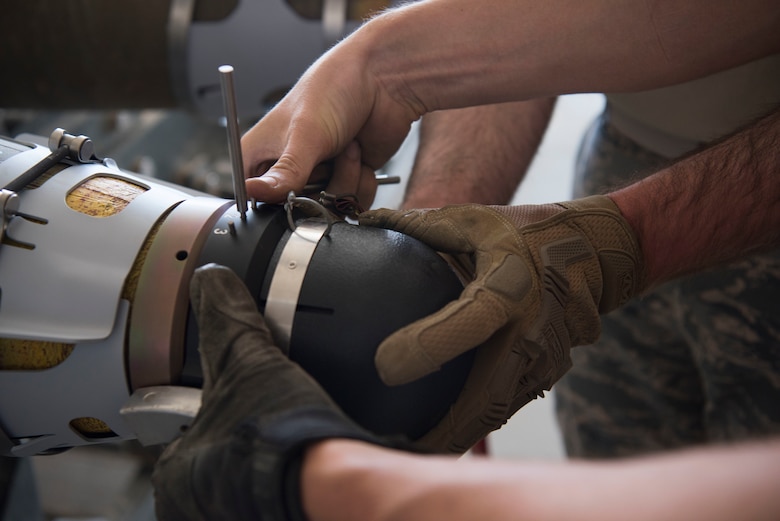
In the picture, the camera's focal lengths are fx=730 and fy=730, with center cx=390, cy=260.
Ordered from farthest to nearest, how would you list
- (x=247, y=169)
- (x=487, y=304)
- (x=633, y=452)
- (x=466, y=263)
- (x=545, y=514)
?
(x=633, y=452), (x=247, y=169), (x=466, y=263), (x=487, y=304), (x=545, y=514)

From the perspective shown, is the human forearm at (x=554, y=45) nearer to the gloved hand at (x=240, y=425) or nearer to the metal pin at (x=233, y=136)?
the metal pin at (x=233, y=136)

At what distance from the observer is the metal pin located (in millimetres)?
634

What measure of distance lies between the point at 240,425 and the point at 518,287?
27cm

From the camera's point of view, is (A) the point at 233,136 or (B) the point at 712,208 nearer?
(A) the point at 233,136

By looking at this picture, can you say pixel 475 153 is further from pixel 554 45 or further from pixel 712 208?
pixel 712 208

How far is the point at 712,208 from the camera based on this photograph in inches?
31.5

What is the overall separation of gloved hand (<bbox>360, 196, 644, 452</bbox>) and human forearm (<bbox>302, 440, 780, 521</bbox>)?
0.16 meters

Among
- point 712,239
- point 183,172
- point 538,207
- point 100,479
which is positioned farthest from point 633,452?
point 183,172

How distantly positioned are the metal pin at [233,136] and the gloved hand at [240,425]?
0.10 metres

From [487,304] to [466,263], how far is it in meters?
0.11

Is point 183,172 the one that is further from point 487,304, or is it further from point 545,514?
point 545,514

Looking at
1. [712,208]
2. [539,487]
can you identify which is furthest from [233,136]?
[712,208]

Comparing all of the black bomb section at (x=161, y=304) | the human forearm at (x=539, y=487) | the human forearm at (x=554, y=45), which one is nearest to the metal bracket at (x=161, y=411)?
the black bomb section at (x=161, y=304)

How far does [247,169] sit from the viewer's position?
33.4 inches
